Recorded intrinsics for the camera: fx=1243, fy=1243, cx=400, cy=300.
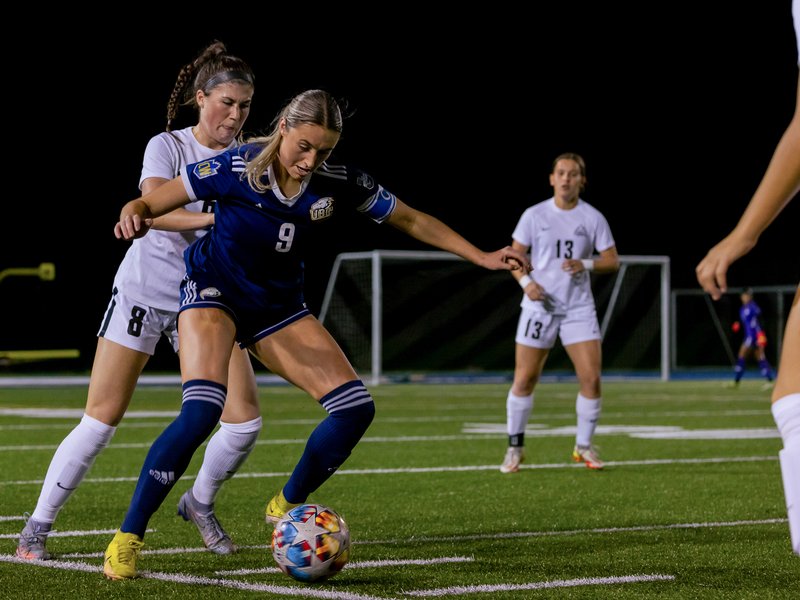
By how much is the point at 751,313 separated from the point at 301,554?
22.3 meters

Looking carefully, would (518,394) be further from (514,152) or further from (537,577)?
(514,152)

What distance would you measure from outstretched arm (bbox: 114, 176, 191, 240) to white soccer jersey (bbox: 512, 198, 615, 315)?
16.3 feet

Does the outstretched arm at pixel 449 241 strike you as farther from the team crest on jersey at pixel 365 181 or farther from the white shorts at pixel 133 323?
the white shorts at pixel 133 323

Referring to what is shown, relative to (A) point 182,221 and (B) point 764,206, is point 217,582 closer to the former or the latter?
(A) point 182,221

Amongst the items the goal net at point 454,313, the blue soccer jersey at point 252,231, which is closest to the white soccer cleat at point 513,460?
the blue soccer jersey at point 252,231

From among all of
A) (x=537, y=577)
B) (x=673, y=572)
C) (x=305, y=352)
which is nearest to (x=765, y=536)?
(x=673, y=572)

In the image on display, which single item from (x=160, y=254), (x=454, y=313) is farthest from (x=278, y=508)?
(x=454, y=313)

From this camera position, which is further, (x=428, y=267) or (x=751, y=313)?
(x=428, y=267)

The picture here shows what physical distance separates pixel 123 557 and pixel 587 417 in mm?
5318

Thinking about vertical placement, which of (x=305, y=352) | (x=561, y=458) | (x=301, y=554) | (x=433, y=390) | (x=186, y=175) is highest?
(x=186, y=175)

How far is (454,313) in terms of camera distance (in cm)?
3028

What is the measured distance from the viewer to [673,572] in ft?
15.8

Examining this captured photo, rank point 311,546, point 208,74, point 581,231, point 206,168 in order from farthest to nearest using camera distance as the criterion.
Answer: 1. point 581,231
2. point 208,74
3. point 206,168
4. point 311,546

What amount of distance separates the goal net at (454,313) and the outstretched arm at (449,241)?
21.4 m
